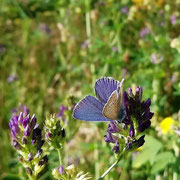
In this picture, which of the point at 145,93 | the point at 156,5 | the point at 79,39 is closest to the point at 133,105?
the point at 145,93

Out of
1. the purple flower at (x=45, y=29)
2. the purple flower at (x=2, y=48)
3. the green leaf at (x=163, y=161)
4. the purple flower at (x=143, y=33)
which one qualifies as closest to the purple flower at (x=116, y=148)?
the green leaf at (x=163, y=161)

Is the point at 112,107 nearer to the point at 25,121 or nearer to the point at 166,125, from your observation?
the point at 25,121

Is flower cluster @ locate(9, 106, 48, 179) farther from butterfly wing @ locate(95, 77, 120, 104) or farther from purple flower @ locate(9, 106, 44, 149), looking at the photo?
butterfly wing @ locate(95, 77, 120, 104)

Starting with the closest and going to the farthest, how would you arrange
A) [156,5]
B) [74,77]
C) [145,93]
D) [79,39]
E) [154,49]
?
[145,93] → [154,49] → [156,5] → [74,77] → [79,39]

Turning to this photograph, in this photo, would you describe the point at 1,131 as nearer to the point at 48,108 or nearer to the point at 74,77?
the point at 48,108

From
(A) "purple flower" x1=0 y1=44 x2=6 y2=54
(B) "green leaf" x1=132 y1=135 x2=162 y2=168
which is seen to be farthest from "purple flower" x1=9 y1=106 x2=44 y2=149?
(A) "purple flower" x1=0 y1=44 x2=6 y2=54

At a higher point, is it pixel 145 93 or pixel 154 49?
pixel 154 49
